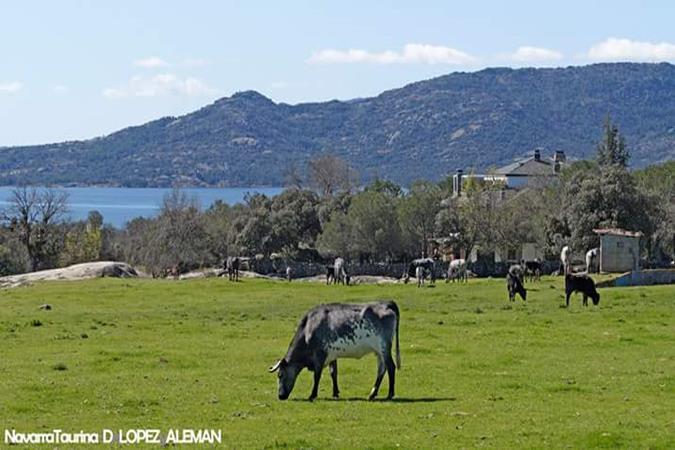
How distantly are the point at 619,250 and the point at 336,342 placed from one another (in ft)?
185

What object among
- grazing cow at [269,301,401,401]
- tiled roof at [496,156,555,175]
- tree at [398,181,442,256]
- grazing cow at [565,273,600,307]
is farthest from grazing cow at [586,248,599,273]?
tiled roof at [496,156,555,175]

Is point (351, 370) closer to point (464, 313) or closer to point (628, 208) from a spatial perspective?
point (464, 313)

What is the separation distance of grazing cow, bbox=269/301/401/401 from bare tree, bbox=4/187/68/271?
81232mm

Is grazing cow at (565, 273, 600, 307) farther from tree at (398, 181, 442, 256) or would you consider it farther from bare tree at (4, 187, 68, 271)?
bare tree at (4, 187, 68, 271)

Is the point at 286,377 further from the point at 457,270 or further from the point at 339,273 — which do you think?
the point at 457,270

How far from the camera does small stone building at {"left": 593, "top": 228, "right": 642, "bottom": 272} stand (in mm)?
76000

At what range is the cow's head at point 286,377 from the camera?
Result: 22797mm

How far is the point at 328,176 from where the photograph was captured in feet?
491

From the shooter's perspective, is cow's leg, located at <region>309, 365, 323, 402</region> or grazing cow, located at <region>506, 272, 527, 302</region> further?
grazing cow, located at <region>506, 272, 527, 302</region>

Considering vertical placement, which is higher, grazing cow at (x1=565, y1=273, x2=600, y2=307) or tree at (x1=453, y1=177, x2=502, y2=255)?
tree at (x1=453, y1=177, x2=502, y2=255)

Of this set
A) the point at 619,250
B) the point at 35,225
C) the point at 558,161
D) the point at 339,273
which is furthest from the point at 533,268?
the point at 558,161

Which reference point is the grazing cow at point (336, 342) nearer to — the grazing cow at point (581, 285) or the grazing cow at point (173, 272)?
the grazing cow at point (581, 285)

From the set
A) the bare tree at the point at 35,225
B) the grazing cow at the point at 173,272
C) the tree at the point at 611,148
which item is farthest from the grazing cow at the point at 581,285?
the tree at the point at 611,148

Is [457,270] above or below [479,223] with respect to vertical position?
below
